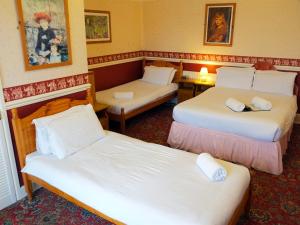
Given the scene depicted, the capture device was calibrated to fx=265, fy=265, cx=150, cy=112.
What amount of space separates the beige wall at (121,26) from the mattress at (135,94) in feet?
2.46

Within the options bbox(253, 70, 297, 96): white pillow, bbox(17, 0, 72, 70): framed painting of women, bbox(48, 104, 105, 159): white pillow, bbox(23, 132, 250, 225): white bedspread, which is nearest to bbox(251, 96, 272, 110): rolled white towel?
bbox(253, 70, 297, 96): white pillow

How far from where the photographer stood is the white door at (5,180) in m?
2.51

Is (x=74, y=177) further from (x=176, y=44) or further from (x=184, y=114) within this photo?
(x=176, y=44)

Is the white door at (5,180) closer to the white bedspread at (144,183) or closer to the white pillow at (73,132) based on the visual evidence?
the white bedspread at (144,183)

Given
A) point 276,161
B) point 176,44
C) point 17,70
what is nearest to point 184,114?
point 276,161

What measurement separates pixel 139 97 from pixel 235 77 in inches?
67.9

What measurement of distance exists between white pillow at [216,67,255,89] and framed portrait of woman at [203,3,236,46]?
66cm

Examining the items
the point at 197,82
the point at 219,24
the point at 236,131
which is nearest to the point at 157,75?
the point at 197,82

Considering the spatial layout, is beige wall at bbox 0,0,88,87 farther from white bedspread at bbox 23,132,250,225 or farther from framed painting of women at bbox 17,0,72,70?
white bedspread at bbox 23,132,250,225

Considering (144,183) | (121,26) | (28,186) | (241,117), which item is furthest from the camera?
(121,26)

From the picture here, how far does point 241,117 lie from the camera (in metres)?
3.31

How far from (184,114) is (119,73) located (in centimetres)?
240

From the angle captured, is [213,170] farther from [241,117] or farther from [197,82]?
[197,82]

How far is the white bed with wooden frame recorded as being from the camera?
4.25m
